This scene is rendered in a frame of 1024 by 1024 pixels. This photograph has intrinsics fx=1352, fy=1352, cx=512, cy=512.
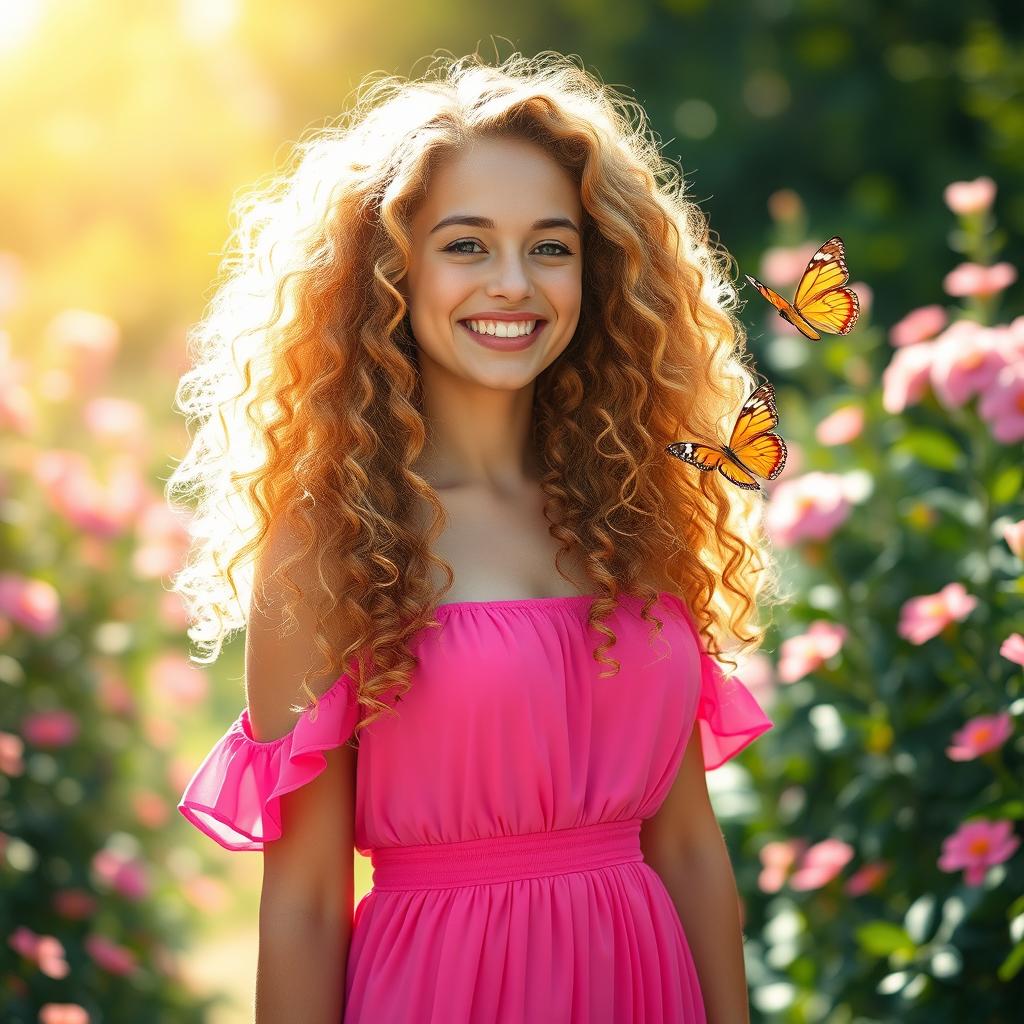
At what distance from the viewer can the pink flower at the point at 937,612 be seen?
2.60 m

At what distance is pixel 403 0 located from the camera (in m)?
7.73

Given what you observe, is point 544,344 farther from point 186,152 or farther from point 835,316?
point 186,152

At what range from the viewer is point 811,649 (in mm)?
2861

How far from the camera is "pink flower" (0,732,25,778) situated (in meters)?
3.13

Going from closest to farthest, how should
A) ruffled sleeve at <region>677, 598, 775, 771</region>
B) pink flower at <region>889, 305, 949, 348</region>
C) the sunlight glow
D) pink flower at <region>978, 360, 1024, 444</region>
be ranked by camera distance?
ruffled sleeve at <region>677, 598, 775, 771</region>, pink flower at <region>978, 360, 1024, 444</region>, pink flower at <region>889, 305, 949, 348</region>, the sunlight glow

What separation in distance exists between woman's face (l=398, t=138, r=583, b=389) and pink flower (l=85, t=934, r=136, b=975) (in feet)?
6.61

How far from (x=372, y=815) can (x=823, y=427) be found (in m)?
1.64

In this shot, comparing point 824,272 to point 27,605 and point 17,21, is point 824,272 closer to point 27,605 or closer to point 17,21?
point 27,605

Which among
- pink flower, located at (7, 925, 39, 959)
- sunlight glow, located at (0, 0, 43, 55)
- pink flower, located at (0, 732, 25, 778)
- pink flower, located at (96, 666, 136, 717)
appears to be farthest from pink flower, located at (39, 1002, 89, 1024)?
sunlight glow, located at (0, 0, 43, 55)

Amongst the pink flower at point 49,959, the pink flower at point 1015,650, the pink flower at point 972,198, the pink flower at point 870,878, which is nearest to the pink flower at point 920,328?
the pink flower at point 972,198

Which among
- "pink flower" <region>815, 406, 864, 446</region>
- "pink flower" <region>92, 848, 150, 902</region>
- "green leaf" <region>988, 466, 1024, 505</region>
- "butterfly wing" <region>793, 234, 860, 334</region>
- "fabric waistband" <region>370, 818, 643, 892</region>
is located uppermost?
"butterfly wing" <region>793, 234, 860, 334</region>

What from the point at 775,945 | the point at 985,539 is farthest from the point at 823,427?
the point at 775,945

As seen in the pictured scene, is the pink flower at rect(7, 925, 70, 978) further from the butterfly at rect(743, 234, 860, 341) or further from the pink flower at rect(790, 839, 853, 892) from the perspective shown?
the butterfly at rect(743, 234, 860, 341)

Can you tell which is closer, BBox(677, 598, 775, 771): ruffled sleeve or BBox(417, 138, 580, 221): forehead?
BBox(417, 138, 580, 221): forehead
